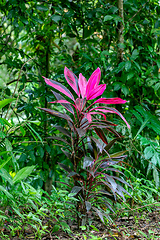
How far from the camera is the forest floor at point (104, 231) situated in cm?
102

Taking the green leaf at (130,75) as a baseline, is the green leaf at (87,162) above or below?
below

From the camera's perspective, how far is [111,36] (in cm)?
184

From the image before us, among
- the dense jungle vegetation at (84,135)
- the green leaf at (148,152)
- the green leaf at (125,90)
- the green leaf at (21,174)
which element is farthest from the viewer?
the green leaf at (125,90)

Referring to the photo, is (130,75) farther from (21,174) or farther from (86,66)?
(21,174)

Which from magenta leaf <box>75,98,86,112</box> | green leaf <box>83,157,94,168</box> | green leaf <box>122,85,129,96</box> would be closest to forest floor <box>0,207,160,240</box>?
green leaf <box>83,157,94,168</box>

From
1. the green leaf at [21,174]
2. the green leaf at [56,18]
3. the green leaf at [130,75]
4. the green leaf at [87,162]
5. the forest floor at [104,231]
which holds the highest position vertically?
the green leaf at [56,18]

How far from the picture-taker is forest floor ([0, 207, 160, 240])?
1.02 m

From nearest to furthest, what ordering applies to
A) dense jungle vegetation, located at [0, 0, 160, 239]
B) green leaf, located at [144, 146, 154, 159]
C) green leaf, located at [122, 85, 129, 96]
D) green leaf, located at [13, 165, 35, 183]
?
green leaf, located at [13, 165, 35, 183]
dense jungle vegetation, located at [0, 0, 160, 239]
green leaf, located at [144, 146, 154, 159]
green leaf, located at [122, 85, 129, 96]

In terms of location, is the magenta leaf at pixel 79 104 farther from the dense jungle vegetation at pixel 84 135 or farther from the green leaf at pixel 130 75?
the green leaf at pixel 130 75

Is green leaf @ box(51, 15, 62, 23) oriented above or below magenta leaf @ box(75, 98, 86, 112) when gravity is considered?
above

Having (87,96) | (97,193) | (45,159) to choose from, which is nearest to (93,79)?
(87,96)

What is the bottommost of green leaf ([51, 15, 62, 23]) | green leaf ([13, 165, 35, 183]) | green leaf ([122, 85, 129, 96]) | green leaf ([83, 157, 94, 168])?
green leaf ([83, 157, 94, 168])

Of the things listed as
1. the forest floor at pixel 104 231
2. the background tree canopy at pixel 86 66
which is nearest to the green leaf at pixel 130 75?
the background tree canopy at pixel 86 66

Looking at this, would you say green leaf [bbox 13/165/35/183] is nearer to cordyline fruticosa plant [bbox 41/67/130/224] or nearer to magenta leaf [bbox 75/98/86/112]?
cordyline fruticosa plant [bbox 41/67/130/224]
